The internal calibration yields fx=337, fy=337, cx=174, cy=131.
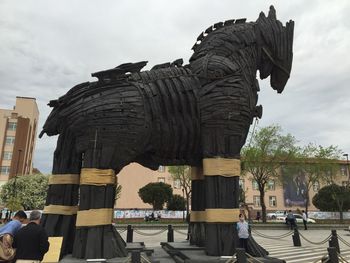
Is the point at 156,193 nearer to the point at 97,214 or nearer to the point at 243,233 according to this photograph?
the point at 243,233

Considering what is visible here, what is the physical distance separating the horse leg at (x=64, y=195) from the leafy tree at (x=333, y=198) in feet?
106

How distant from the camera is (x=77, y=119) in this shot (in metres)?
6.39

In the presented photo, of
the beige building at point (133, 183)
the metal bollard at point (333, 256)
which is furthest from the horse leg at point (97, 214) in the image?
the beige building at point (133, 183)

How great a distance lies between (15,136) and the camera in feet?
159

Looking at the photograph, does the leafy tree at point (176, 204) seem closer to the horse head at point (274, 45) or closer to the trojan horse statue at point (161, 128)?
the trojan horse statue at point (161, 128)

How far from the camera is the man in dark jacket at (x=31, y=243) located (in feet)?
14.8

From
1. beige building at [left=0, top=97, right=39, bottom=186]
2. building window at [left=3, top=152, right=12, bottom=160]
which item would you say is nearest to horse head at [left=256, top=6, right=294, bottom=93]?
beige building at [left=0, top=97, right=39, bottom=186]

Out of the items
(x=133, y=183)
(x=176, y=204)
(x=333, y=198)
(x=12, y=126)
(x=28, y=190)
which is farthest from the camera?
(x=12, y=126)

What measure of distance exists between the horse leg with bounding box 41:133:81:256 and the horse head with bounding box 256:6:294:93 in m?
4.57

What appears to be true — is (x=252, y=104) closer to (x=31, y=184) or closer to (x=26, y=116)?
(x=31, y=184)

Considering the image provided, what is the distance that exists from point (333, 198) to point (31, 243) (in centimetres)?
3546

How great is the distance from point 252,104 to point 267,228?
19.1 metres

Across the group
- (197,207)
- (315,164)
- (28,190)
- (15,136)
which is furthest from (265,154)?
(15,136)

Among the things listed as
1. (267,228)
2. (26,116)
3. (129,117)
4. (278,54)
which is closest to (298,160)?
(267,228)
